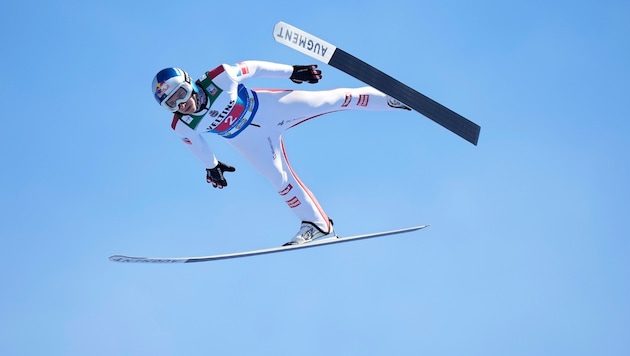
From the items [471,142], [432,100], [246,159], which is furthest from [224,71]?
[471,142]

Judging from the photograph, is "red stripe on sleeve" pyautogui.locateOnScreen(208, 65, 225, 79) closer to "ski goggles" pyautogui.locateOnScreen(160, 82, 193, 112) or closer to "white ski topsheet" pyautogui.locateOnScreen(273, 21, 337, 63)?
"ski goggles" pyautogui.locateOnScreen(160, 82, 193, 112)

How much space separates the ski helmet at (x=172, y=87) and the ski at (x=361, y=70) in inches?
70.0

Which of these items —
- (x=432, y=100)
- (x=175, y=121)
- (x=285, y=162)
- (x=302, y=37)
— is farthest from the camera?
(x=285, y=162)

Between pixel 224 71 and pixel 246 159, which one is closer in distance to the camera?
pixel 224 71

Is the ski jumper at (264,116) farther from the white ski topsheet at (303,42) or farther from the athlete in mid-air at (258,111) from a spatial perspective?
the white ski topsheet at (303,42)

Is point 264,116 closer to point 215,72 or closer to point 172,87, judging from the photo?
point 215,72

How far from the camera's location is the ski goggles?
966cm

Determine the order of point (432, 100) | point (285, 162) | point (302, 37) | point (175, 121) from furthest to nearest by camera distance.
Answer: point (285, 162) → point (175, 121) → point (432, 100) → point (302, 37)

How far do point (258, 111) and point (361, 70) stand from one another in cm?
232

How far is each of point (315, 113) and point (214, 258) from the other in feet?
8.36

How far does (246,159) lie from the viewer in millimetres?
10969

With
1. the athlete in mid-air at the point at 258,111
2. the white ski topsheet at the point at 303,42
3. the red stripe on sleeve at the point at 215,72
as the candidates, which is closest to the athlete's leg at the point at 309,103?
the athlete in mid-air at the point at 258,111

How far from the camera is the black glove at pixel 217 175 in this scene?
1092 cm

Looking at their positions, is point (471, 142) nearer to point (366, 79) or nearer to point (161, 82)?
point (366, 79)
